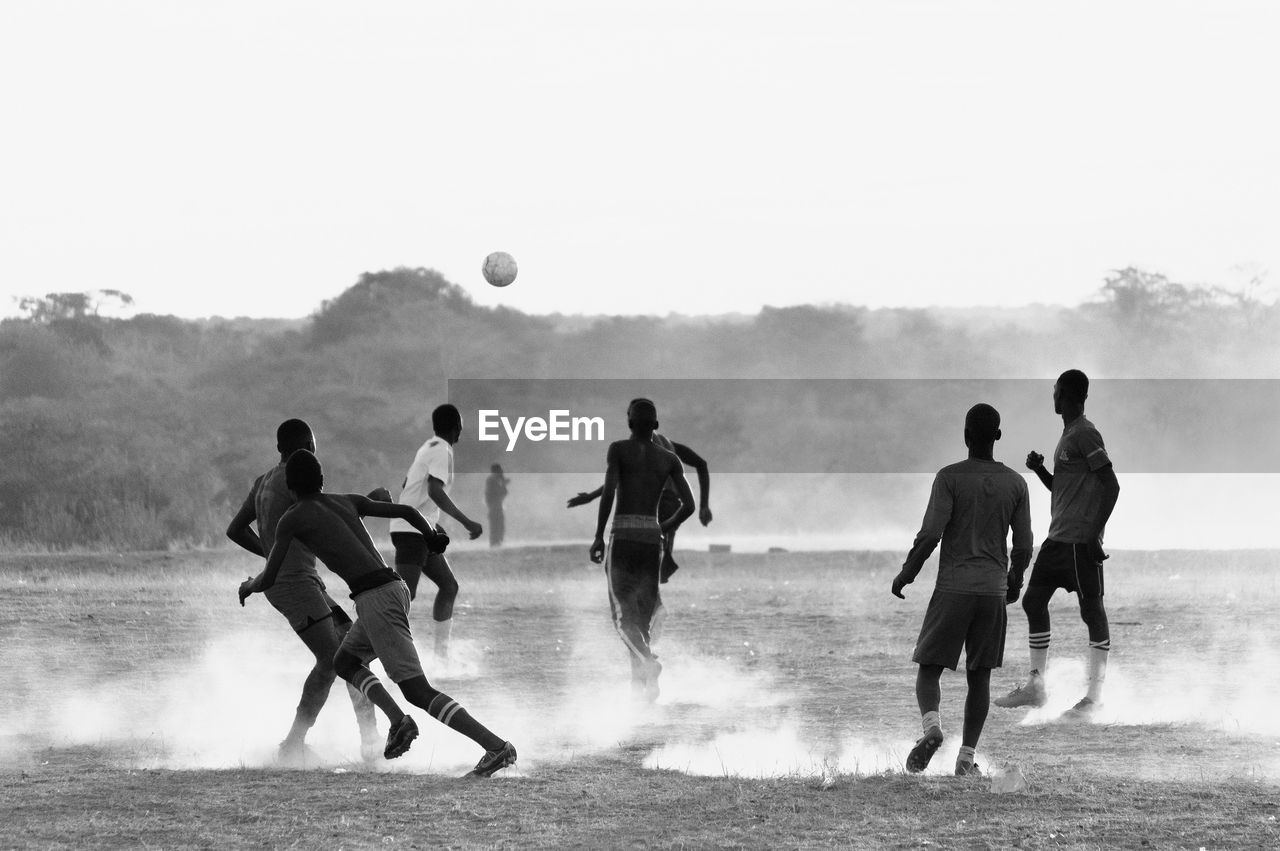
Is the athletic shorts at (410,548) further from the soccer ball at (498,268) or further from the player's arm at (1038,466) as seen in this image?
the soccer ball at (498,268)

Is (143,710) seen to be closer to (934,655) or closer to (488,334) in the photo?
(934,655)

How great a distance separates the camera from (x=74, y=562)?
2808cm

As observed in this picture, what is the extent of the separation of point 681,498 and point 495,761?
13.3 feet

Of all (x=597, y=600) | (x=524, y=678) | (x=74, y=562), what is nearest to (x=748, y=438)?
(x=74, y=562)

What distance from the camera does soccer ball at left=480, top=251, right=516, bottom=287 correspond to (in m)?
29.5

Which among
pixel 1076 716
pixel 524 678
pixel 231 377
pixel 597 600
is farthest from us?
pixel 231 377

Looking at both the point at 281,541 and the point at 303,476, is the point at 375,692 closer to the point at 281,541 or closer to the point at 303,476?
the point at 281,541

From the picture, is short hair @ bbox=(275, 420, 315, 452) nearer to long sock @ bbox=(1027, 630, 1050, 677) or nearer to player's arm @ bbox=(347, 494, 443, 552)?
player's arm @ bbox=(347, 494, 443, 552)

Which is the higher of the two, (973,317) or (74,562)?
(973,317)

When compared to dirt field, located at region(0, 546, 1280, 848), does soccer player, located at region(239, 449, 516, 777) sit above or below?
above

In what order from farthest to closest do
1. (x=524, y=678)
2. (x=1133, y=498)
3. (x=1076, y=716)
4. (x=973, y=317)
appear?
(x=973, y=317)
(x=1133, y=498)
(x=524, y=678)
(x=1076, y=716)

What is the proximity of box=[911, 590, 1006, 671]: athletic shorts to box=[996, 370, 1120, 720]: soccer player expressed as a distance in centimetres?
233

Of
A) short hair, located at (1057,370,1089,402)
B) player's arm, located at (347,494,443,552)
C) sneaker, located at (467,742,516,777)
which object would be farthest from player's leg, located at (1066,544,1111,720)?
player's arm, located at (347,494,443,552)

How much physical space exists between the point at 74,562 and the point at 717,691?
17.8 meters
